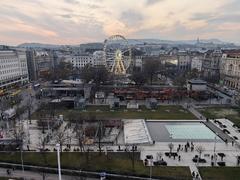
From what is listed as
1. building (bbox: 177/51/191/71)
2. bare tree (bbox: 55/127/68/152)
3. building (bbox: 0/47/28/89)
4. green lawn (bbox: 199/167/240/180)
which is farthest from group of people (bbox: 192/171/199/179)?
building (bbox: 177/51/191/71)

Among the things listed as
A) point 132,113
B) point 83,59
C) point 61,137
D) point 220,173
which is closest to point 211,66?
point 132,113

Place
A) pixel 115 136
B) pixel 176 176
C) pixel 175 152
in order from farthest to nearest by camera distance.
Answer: pixel 115 136
pixel 175 152
pixel 176 176

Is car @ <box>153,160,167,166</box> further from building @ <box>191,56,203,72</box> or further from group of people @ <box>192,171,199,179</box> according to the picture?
building @ <box>191,56,203,72</box>

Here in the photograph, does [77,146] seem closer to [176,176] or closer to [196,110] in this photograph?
[176,176]

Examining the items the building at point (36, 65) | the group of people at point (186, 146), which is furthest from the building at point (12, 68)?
the group of people at point (186, 146)

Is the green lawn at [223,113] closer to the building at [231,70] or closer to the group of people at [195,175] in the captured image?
the group of people at [195,175]

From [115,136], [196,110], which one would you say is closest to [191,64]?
[196,110]
